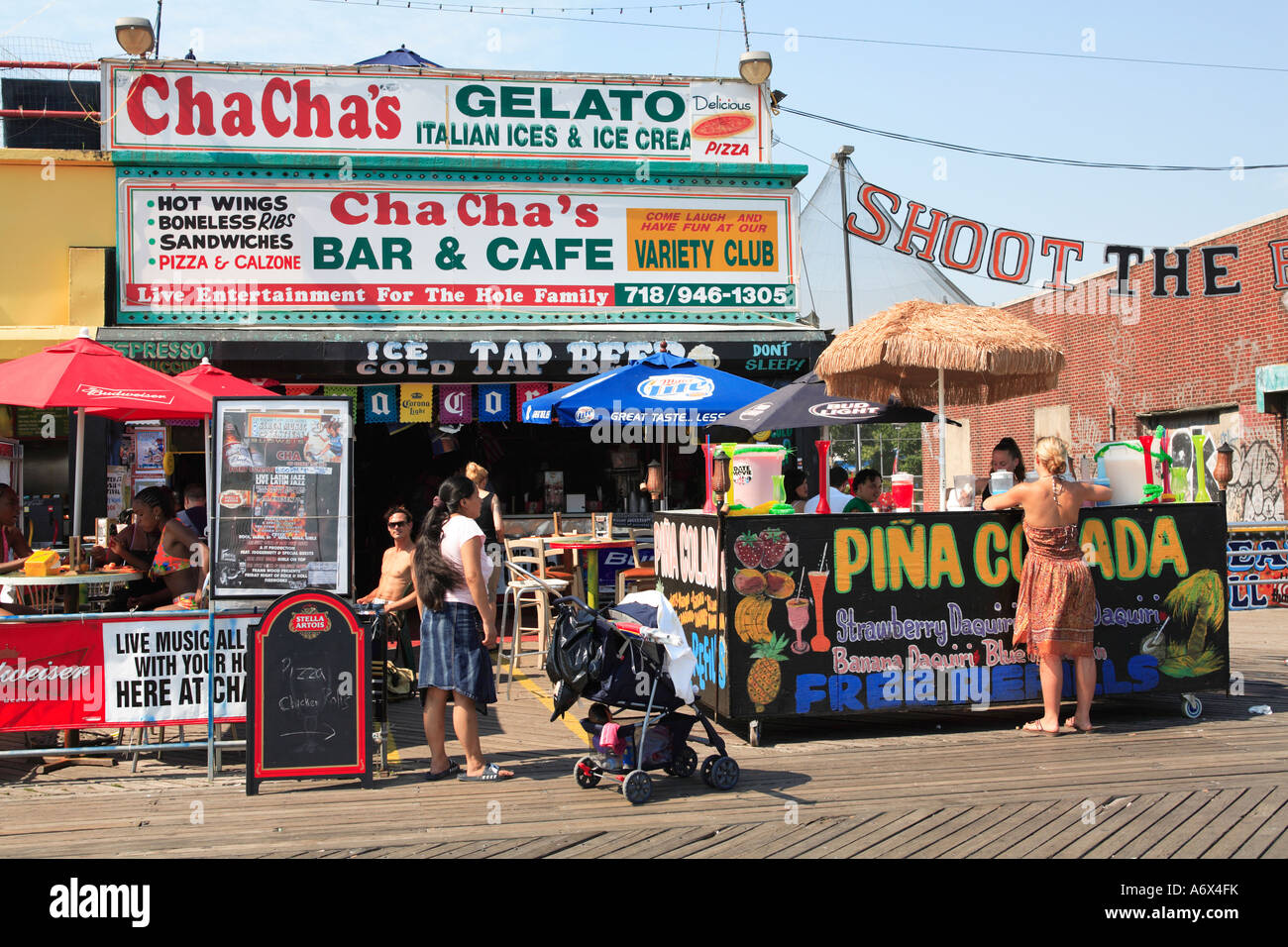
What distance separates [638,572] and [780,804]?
173 inches

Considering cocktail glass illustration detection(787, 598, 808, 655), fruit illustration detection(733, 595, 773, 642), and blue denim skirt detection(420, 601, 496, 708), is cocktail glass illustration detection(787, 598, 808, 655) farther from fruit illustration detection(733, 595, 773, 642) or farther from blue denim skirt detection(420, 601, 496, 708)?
blue denim skirt detection(420, 601, 496, 708)

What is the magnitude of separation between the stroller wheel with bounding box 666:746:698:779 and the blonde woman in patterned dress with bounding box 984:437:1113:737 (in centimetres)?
257

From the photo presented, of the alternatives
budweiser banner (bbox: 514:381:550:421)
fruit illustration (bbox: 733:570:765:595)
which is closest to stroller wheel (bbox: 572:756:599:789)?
fruit illustration (bbox: 733:570:765:595)

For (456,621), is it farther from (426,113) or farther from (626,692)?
(426,113)

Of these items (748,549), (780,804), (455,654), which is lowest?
(780,804)

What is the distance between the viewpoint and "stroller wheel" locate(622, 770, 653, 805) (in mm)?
5988

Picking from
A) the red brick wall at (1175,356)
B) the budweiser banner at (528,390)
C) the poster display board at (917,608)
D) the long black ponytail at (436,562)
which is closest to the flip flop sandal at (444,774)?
the long black ponytail at (436,562)

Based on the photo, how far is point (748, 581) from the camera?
285 inches

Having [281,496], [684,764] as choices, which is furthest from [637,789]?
[281,496]

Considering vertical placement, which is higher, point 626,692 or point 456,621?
point 456,621

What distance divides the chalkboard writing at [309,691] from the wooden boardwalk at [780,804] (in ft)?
0.65

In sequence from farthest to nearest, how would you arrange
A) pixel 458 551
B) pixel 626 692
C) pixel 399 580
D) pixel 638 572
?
pixel 638 572 → pixel 399 580 → pixel 458 551 → pixel 626 692

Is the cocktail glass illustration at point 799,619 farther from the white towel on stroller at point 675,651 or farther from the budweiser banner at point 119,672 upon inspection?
the budweiser banner at point 119,672

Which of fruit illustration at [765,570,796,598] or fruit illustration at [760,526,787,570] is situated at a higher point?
fruit illustration at [760,526,787,570]
